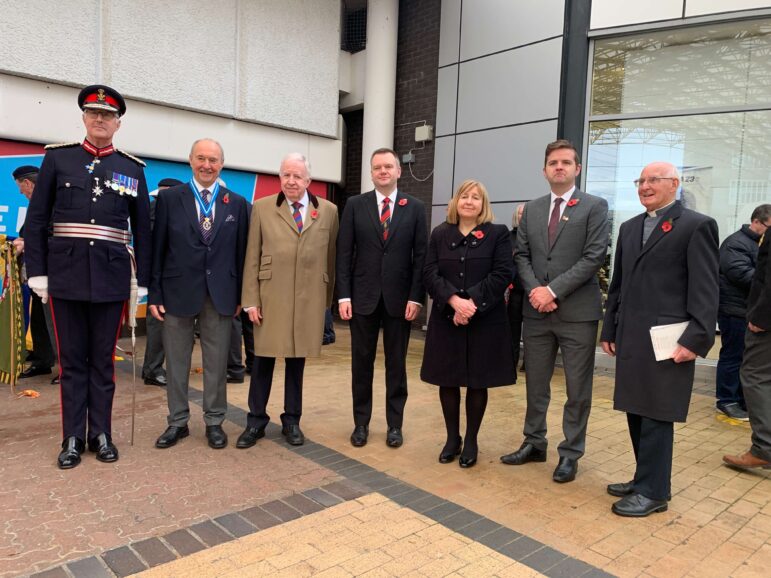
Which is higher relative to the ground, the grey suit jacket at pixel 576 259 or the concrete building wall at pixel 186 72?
the concrete building wall at pixel 186 72

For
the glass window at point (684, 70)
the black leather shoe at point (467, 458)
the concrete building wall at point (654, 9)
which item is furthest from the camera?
the glass window at point (684, 70)

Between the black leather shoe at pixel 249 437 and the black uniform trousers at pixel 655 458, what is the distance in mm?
2427

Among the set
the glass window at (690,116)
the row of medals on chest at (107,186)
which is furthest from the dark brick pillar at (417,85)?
the row of medals on chest at (107,186)

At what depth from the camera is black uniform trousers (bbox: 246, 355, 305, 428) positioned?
3951 mm

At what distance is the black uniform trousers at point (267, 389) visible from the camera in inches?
156

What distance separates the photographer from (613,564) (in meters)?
2.55

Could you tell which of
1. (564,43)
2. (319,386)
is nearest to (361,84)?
(564,43)

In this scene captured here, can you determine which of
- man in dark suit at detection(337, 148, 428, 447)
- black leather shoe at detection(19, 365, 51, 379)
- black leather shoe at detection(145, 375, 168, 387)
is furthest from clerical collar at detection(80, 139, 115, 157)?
black leather shoe at detection(19, 365, 51, 379)

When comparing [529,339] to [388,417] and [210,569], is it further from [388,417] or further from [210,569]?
[210,569]

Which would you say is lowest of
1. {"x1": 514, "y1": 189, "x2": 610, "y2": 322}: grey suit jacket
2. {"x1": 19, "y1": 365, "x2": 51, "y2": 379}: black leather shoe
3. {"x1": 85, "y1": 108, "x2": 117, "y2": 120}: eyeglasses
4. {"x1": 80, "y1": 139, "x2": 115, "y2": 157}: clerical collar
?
{"x1": 19, "y1": 365, "x2": 51, "y2": 379}: black leather shoe

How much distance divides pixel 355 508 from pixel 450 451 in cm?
94

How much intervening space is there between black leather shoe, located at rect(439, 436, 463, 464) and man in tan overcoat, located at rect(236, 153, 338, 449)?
0.99 metres

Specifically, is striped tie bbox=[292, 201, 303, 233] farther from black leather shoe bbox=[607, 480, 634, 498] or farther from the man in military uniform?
black leather shoe bbox=[607, 480, 634, 498]

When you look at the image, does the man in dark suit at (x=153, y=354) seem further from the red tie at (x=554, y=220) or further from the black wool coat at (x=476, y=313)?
the red tie at (x=554, y=220)
